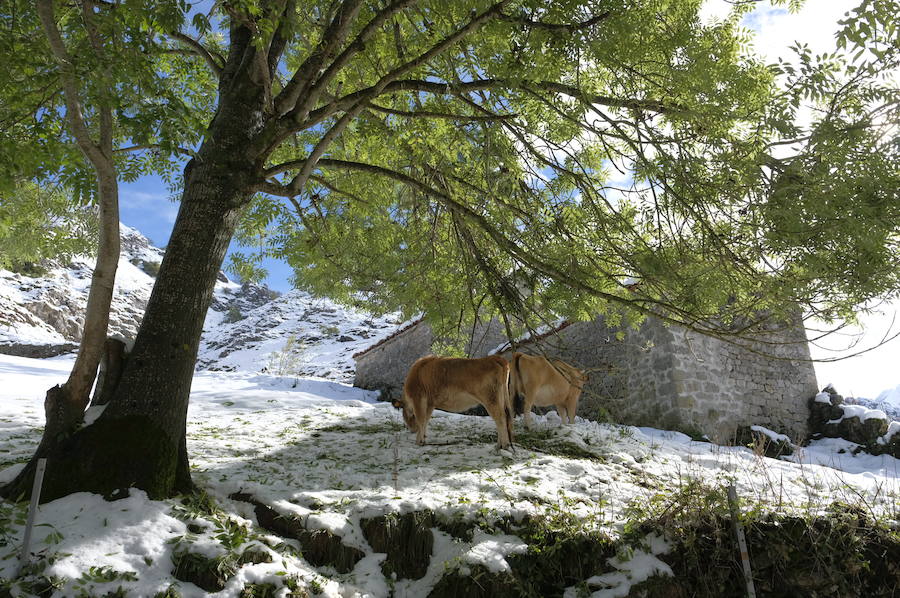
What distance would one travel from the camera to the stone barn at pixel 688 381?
9039 mm

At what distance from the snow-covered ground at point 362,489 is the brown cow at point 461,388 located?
1.27 feet

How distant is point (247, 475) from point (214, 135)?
281 cm

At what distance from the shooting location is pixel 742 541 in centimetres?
339

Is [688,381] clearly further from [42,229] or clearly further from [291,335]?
[291,335]

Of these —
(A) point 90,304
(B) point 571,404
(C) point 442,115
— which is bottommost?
(B) point 571,404

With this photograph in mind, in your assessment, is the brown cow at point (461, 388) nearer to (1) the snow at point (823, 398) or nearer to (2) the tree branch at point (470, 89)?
(2) the tree branch at point (470, 89)

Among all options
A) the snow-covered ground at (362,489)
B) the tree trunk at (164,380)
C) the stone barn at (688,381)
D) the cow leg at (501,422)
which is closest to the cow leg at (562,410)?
the snow-covered ground at (362,489)

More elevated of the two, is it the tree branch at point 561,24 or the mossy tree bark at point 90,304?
the tree branch at point 561,24

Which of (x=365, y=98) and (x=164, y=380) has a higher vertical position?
(x=365, y=98)

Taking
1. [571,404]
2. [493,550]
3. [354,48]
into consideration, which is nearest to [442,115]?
[354,48]

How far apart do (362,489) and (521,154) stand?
151 inches

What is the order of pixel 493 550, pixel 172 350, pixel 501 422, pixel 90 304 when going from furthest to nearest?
pixel 501 422, pixel 90 304, pixel 172 350, pixel 493 550

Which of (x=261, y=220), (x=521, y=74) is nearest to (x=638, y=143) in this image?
(x=521, y=74)

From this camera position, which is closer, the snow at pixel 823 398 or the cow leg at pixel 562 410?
the cow leg at pixel 562 410
